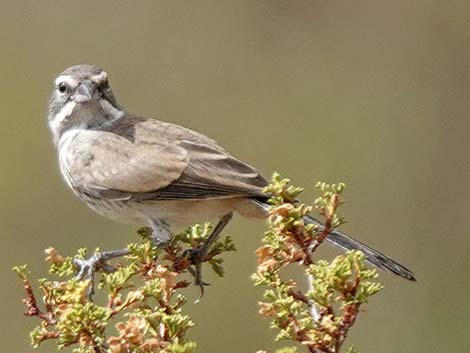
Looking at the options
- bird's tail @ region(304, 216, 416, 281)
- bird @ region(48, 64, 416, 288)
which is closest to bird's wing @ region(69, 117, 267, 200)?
bird @ region(48, 64, 416, 288)

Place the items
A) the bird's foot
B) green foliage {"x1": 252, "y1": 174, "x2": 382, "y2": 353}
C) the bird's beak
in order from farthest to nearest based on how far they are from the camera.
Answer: the bird's beak < the bird's foot < green foliage {"x1": 252, "y1": 174, "x2": 382, "y2": 353}

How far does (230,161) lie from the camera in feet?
22.1

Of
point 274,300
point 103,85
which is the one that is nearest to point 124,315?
point 274,300

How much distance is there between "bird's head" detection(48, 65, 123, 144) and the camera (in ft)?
24.5

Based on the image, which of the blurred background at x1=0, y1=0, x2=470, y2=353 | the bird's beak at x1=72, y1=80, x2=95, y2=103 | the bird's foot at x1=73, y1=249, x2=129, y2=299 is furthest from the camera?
the blurred background at x1=0, y1=0, x2=470, y2=353

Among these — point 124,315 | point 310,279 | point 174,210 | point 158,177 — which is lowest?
point 124,315

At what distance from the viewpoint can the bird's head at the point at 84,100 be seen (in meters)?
7.48

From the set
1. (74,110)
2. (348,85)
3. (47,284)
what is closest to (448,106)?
(348,85)

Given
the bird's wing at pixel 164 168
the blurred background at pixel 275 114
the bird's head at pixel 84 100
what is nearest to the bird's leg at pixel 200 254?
the bird's wing at pixel 164 168

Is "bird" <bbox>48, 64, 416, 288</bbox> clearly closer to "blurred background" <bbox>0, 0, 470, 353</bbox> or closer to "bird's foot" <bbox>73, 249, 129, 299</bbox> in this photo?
"bird's foot" <bbox>73, 249, 129, 299</bbox>

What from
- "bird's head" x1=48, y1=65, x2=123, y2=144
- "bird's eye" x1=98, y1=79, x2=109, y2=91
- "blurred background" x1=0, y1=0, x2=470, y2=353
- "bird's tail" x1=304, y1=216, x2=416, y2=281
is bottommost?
"bird's tail" x1=304, y1=216, x2=416, y2=281

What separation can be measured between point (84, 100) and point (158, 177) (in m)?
0.96

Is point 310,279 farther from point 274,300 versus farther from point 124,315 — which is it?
point 124,315

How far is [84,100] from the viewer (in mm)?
7504
